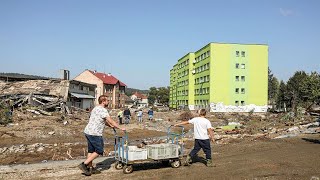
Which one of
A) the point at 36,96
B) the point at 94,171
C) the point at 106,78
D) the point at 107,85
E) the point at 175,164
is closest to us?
the point at 94,171

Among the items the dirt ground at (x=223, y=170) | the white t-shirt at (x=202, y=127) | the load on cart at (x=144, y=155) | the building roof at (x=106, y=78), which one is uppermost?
the building roof at (x=106, y=78)

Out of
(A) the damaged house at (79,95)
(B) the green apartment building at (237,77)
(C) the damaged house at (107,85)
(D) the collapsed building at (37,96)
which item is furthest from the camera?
(C) the damaged house at (107,85)

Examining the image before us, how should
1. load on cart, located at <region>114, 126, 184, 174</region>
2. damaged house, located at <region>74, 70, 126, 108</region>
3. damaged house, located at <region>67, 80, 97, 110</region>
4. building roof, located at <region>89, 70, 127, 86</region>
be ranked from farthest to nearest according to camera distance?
1. building roof, located at <region>89, 70, 127, 86</region>
2. damaged house, located at <region>74, 70, 126, 108</region>
3. damaged house, located at <region>67, 80, 97, 110</region>
4. load on cart, located at <region>114, 126, 184, 174</region>

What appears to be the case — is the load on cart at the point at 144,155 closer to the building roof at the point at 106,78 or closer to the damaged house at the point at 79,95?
the damaged house at the point at 79,95

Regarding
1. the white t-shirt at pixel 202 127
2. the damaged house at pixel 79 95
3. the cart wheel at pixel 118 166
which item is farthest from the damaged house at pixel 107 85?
the white t-shirt at pixel 202 127

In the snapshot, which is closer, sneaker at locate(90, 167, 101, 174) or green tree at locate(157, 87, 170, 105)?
sneaker at locate(90, 167, 101, 174)

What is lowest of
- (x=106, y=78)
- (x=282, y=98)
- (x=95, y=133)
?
(x=95, y=133)

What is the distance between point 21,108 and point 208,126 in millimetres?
28985

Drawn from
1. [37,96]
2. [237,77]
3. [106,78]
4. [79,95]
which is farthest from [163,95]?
[37,96]

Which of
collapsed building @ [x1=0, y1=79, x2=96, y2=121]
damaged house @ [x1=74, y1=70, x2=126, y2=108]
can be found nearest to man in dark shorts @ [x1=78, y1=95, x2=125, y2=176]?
collapsed building @ [x1=0, y1=79, x2=96, y2=121]

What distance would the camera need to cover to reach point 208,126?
9.43 metres

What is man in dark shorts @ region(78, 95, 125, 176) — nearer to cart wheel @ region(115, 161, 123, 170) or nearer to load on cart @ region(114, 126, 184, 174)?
load on cart @ region(114, 126, 184, 174)

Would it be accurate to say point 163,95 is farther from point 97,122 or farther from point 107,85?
point 97,122

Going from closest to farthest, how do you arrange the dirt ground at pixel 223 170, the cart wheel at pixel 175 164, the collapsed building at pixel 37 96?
the dirt ground at pixel 223 170, the cart wheel at pixel 175 164, the collapsed building at pixel 37 96
